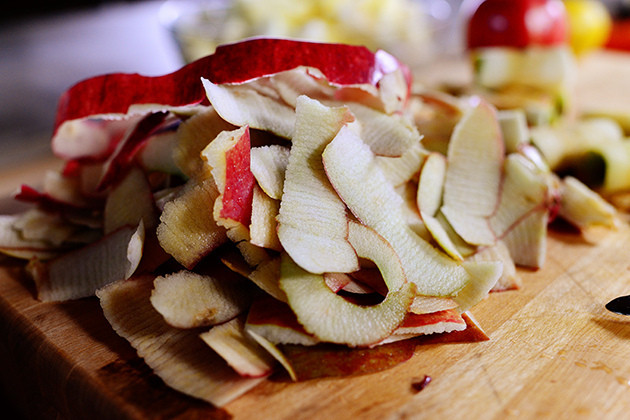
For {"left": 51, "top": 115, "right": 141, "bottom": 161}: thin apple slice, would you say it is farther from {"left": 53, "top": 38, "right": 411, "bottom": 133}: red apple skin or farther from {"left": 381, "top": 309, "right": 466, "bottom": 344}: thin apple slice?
{"left": 381, "top": 309, "right": 466, "bottom": 344}: thin apple slice

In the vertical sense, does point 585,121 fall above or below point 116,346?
below

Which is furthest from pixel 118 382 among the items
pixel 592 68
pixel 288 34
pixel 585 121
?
pixel 592 68

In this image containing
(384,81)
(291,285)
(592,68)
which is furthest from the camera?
(592,68)

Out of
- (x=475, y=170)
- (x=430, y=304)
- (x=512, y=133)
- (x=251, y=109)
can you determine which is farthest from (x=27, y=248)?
(x=512, y=133)

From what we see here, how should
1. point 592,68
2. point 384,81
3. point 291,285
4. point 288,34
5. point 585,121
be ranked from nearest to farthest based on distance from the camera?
1. point 291,285
2. point 384,81
3. point 585,121
4. point 288,34
5. point 592,68

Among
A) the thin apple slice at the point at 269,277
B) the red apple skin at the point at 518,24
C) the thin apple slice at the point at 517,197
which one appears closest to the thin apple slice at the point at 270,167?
the thin apple slice at the point at 269,277

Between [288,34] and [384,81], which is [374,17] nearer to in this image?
[288,34]

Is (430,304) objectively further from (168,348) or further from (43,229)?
(43,229)
